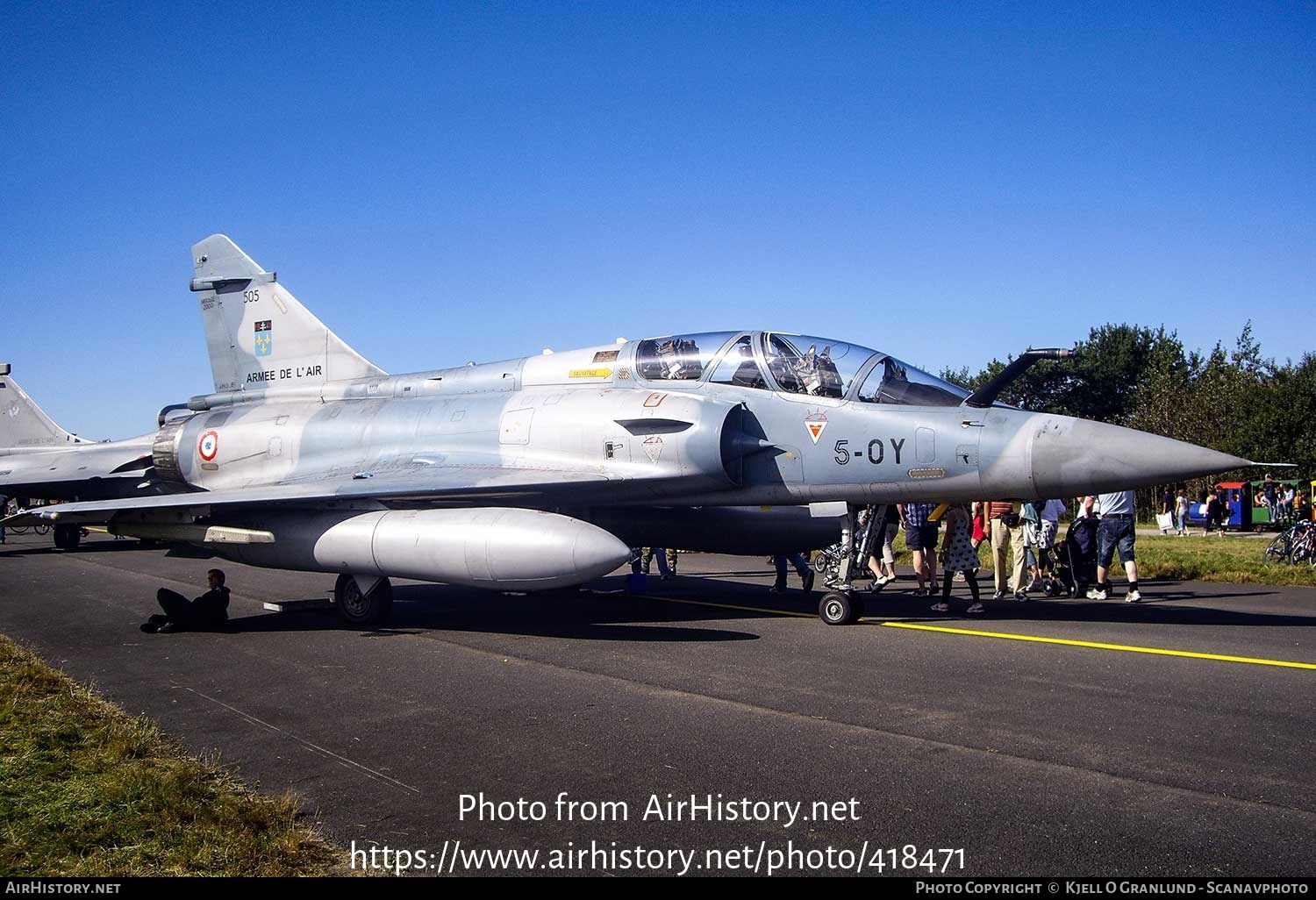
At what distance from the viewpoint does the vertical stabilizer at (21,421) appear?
29.2 m

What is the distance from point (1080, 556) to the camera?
1334 cm

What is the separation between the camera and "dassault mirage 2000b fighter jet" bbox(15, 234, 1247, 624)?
30.0 ft

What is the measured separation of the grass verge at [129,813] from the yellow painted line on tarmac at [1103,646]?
22.6ft

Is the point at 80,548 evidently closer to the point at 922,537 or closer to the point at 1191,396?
the point at 922,537

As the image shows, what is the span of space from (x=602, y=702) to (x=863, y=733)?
6.27ft

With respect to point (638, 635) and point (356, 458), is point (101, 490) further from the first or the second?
point (638, 635)

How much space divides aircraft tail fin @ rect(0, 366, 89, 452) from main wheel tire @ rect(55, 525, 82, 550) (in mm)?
3605

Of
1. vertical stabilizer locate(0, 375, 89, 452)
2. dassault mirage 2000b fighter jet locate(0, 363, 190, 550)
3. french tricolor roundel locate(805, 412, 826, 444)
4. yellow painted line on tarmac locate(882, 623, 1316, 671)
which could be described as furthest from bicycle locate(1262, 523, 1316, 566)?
vertical stabilizer locate(0, 375, 89, 452)

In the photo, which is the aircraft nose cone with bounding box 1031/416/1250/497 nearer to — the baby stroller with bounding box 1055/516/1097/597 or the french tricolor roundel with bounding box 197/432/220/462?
the baby stroller with bounding box 1055/516/1097/597

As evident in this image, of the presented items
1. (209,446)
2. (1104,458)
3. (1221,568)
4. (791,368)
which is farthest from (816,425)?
(1221,568)

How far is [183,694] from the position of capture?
7352 millimetres

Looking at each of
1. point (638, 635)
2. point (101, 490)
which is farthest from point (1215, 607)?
point (101, 490)

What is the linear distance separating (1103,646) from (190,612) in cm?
944

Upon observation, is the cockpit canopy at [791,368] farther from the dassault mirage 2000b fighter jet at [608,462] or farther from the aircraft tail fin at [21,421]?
the aircraft tail fin at [21,421]
